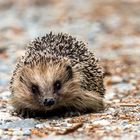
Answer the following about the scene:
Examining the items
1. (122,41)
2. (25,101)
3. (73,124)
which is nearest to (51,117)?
(25,101)

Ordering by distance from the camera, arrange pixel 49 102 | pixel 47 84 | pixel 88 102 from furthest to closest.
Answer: pixel 88 102
pixel 47 84
pixel 49 102

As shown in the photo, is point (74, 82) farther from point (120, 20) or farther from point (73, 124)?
point (120, 20)

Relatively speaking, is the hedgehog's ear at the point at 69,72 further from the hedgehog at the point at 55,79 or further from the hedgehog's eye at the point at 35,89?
the hedgehog's eye at the point at 35,89

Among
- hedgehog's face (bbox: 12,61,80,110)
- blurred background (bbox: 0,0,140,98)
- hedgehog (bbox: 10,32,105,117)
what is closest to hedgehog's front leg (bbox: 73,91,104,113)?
hedgehog (bbox: 10,32,105,117)

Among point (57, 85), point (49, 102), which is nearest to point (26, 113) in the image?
point (57, 85)

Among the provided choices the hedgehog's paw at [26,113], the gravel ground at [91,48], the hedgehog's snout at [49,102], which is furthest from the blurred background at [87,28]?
the hedgehog's snout at [49,102]

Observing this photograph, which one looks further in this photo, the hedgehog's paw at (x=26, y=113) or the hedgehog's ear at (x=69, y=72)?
the hedgehog's paw at (x=26, y=113)

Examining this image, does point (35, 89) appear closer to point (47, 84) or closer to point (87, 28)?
point (47, 84)

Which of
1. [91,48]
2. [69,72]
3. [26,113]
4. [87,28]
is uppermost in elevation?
[87,28]
